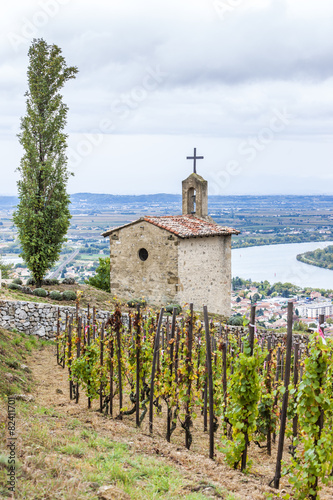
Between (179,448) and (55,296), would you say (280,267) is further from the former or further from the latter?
(179,448)

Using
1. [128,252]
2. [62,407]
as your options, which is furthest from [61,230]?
[62,407]

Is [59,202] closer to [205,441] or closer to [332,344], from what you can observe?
[205,441]

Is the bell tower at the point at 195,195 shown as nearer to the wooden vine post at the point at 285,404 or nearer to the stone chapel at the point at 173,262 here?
the stone chapel at the point at 173,262

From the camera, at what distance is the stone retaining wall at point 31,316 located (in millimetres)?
15906

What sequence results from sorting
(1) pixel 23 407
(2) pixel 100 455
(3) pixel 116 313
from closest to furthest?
(2) pixel 100 455, (1) pixel 23 407, (3) pixel 116 313

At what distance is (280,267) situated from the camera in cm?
2630

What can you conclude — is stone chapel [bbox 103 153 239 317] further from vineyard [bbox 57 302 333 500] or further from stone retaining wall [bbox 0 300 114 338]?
A: vineyard [bbox 57 302 333 500]

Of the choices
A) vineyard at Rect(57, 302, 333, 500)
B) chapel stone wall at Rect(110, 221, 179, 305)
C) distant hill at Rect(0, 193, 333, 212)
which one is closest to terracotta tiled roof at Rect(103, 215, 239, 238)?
chapel stone wall at Rect(110, 221, 179, 305)

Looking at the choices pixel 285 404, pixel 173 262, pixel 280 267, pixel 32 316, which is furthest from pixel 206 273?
pixel 285 404

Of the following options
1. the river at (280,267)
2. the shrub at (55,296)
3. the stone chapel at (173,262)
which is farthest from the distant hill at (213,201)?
the shrub at (55,296)

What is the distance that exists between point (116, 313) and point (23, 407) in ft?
7.07

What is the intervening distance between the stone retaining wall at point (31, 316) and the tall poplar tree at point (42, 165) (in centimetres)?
559

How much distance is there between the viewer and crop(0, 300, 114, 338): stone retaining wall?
1591 cm

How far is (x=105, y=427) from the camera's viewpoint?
312 inches
